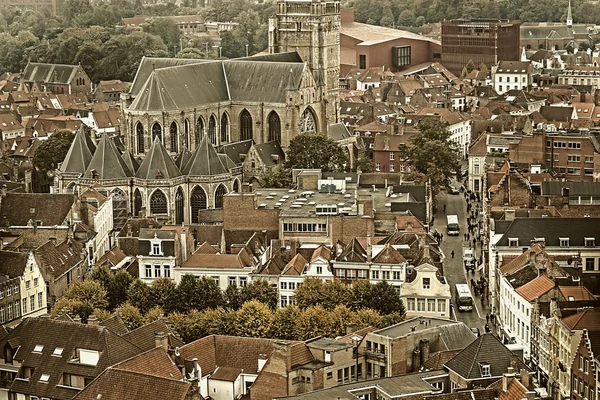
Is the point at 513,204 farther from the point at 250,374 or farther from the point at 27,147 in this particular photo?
the point at 27,147

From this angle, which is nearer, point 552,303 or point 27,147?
point 552,303

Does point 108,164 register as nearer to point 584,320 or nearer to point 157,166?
point 157,166

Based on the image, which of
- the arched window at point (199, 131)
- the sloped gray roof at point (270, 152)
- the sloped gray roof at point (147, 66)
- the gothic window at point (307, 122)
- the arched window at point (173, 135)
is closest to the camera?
the sloped gray roof at point (270, 152)

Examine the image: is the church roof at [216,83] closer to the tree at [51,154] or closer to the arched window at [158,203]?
→ the tree at [51,154]

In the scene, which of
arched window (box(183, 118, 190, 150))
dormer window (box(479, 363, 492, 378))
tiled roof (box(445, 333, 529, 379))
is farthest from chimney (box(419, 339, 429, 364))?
arched window (box(183, 118, 190, 150))

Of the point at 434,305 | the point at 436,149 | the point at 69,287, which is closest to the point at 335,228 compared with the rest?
the point at 434,305

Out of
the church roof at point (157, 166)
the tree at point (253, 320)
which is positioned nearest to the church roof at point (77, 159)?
the church roof at point (157, 166)
